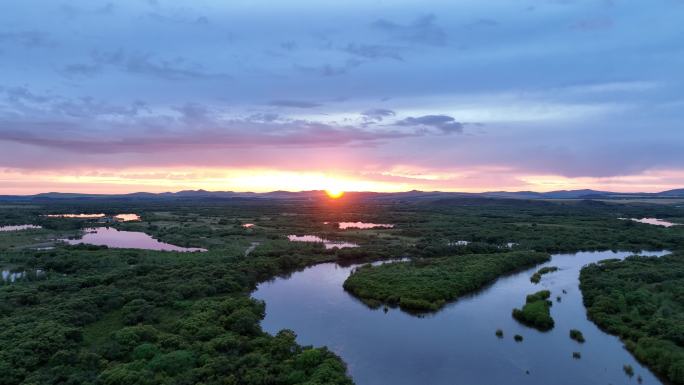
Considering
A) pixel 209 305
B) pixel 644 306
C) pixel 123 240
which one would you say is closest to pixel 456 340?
pixel 644 306

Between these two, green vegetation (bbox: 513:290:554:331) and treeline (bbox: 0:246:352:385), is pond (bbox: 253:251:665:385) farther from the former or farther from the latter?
treeline (bbox: 0:246:352:385)

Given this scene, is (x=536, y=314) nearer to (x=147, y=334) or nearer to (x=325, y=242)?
(x=147, y=334)

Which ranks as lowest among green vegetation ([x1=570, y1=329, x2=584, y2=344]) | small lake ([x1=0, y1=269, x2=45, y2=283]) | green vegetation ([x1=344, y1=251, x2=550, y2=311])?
green vegetation ([x1=570, y1=329, x2=584, y2=344])

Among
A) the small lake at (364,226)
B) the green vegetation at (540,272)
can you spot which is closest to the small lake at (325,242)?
the small lake at (364,226)

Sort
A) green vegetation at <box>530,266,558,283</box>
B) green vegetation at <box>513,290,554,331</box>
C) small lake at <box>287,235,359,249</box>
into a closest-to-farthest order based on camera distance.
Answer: green vegetation at <box>513,290,554,331</box>, green vegetation at <box>530,266,558,283</box>, small lake at <box>287,235,359,249</box>

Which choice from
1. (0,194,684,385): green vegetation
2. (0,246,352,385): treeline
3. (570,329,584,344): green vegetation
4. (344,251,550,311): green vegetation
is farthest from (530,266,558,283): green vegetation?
(0,246,352,385): treeline

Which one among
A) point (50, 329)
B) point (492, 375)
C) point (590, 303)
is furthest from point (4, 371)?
point (590, 303)
